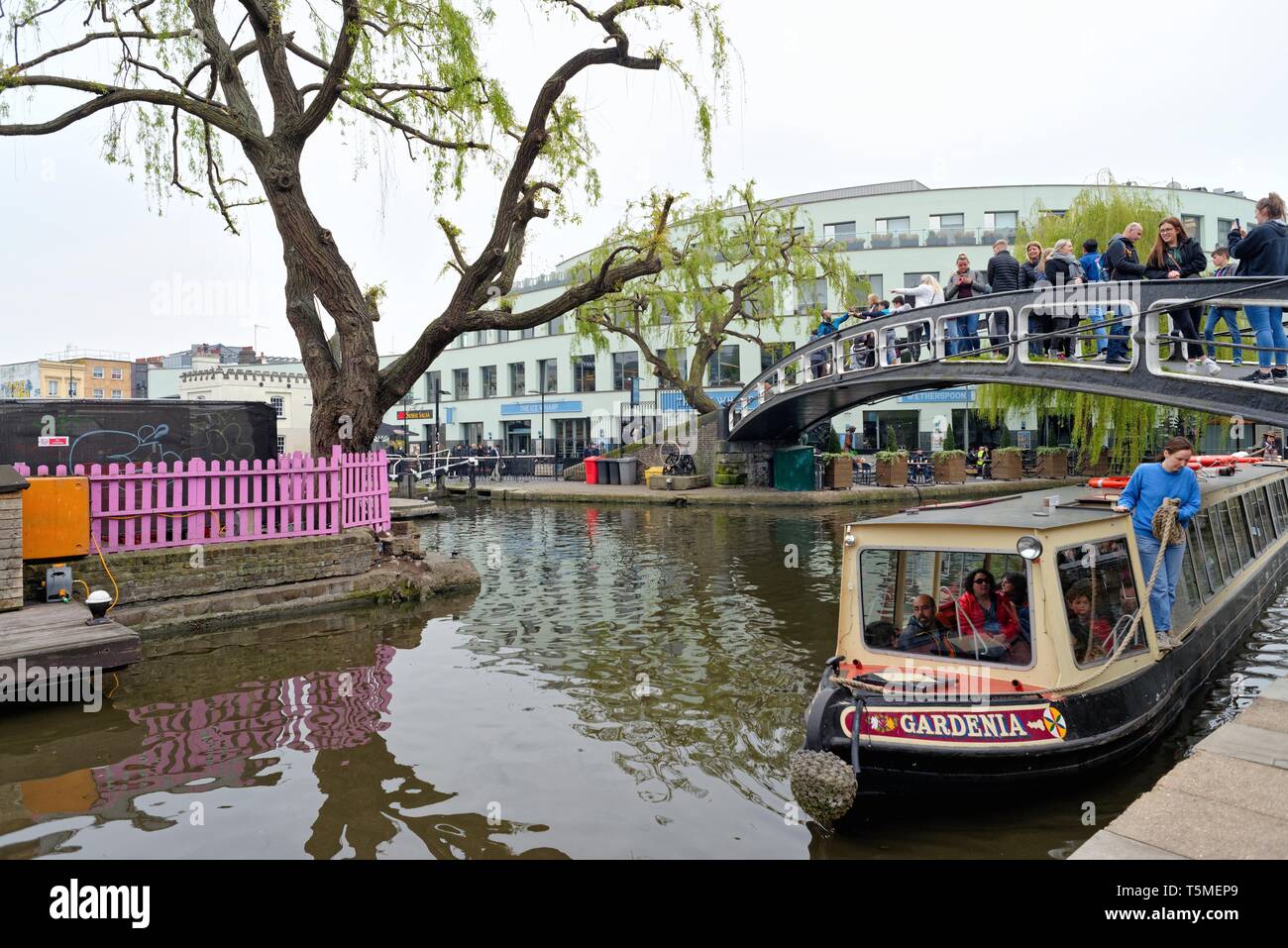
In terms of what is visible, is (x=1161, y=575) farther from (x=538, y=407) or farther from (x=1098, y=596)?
(x=538, y=407)

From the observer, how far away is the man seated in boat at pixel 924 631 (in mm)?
5840

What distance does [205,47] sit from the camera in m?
13.0

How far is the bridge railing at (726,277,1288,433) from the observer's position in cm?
911

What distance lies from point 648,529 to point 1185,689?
1376 cm

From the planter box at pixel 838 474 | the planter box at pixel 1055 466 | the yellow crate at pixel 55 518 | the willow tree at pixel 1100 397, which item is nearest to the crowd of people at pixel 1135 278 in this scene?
the planter box at pixel 838 474

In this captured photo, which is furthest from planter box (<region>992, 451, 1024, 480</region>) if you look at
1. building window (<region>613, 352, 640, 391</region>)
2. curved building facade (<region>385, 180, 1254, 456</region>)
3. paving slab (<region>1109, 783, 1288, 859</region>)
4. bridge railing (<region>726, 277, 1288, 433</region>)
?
paving slab (<region>1109, 783, 1288, 859</region>)

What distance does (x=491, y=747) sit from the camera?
21.0 ft

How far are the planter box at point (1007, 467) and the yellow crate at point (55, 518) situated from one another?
1145 inches

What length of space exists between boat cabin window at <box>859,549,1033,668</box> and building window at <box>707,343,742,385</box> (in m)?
38.6

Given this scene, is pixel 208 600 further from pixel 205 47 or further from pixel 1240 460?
pixel 1240 460

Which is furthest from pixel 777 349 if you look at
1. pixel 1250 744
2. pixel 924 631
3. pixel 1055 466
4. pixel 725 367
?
pixel 1250 744

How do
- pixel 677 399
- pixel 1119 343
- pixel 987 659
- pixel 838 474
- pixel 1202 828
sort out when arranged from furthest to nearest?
pixel 677 399, pixel 838 474, pixel 1119 343, pixel 987 659, pixel 1202 828

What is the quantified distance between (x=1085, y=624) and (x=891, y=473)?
23.1 metres
